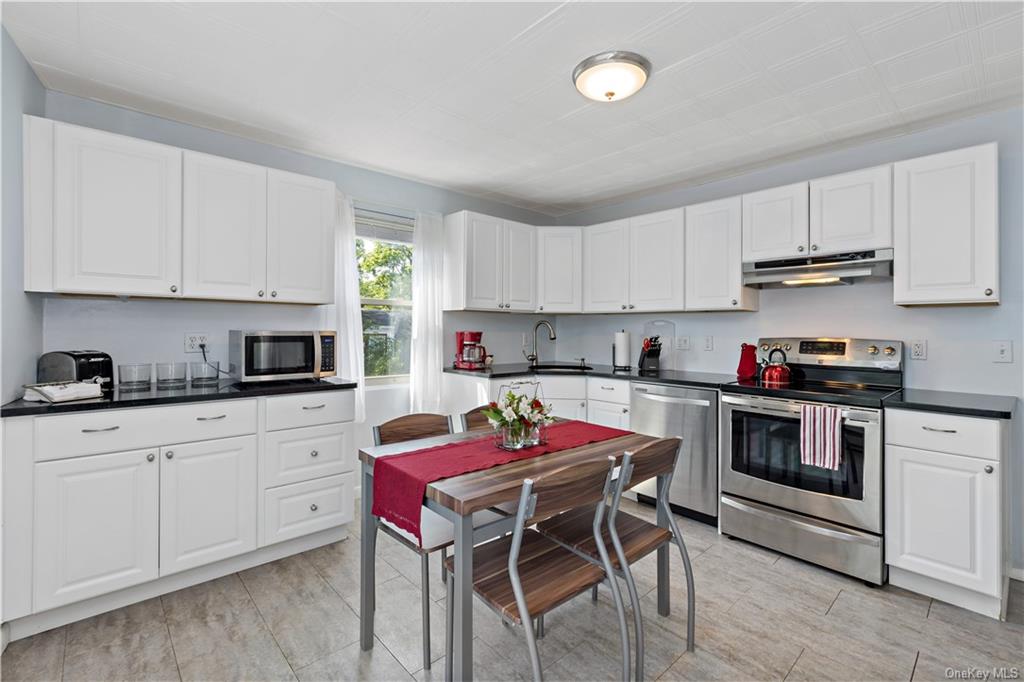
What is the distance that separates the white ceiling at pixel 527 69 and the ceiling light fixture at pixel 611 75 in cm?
5

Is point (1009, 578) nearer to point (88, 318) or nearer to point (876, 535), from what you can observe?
point (876, 535)

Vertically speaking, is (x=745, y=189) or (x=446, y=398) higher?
(x=745, y=189)

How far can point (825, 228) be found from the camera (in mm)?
3016

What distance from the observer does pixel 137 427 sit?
2.27 m

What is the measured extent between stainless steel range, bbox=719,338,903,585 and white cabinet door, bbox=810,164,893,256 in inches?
25.2

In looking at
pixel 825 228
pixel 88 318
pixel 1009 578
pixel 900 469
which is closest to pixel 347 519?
pixel 88 318

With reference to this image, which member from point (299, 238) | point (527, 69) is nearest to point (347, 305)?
point (299, 238)

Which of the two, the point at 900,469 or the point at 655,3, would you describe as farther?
the point at 900,469

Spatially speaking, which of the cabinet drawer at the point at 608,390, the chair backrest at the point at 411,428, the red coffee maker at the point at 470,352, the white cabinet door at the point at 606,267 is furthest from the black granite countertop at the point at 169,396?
the white cabinet door at the point at 606,267

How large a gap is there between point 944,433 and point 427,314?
3337 millimetres

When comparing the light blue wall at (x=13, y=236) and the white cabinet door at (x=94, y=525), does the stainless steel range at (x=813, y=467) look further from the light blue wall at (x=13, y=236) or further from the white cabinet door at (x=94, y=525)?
the light blue wall at (x=13, y=236)

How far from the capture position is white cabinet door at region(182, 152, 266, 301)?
8.65 feet

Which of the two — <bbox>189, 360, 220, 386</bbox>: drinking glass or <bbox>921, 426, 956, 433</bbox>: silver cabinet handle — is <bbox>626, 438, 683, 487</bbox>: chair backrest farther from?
<bbox>189, 360, 220, 386</bbox>: drinking glass

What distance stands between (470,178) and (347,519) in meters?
2.70
